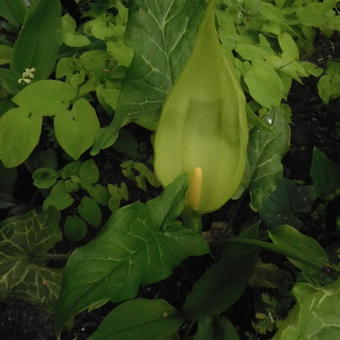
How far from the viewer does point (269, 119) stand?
2.87 feet

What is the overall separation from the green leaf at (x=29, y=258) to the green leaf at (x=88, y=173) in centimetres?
8

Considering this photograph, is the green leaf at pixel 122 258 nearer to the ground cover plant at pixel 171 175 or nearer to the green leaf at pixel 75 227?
the ground cover plant at pixel 171 175

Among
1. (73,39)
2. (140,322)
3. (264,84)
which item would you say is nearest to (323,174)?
(264,84)

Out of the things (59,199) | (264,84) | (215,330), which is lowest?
(215,330)

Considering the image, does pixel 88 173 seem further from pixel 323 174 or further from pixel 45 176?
pixel 323 174

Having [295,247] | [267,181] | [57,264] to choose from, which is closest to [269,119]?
[267,181]

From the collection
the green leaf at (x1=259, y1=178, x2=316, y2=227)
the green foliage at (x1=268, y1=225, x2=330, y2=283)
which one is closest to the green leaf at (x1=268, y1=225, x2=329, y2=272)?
the green foliage at (x1=268, y1=225, x2=330, y2=283)

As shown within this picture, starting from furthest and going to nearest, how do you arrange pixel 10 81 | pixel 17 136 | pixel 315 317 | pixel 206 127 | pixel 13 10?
pixel 13 10, pixel 10 81, pixel 17 136, pixel 206 127, pixel 315 317

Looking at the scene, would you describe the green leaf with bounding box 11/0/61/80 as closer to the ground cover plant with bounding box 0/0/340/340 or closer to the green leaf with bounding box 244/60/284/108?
the ground cover plant with bounding box 0/0/340/340

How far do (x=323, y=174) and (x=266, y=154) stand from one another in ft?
0.35

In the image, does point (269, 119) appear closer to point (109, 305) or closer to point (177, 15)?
point (177, 15)

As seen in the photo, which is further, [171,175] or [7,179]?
[7,179]

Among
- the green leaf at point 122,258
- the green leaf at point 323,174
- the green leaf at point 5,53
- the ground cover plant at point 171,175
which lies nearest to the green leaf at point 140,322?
the ground cover plant at point 171,175

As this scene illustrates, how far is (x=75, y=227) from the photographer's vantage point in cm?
91
